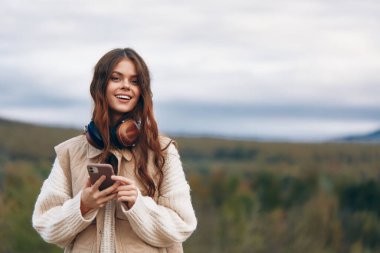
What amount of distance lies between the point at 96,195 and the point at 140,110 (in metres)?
0.43

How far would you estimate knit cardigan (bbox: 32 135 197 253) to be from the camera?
4.11 metres

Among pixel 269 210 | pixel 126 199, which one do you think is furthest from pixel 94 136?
pixel 269 210

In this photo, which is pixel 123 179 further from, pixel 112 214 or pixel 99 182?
pixel 112 214

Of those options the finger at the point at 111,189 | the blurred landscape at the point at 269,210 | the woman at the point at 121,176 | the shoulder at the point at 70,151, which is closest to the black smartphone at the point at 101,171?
the finger at the point at 111,189

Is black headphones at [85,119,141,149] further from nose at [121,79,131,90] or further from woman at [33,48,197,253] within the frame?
nose at [121,79,131,90]

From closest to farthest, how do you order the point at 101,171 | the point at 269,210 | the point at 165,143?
the point at 101,171 → the point at 165,143 → the point at 269,210

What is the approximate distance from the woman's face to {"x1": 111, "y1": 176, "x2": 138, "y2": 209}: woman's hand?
34 cm

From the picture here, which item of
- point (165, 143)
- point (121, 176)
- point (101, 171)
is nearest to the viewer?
point (101, 171)

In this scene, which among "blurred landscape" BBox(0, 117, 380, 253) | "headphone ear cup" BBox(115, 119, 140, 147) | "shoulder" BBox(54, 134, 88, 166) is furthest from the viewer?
"blurred landscape" BBox(0, 117, 380, 253)

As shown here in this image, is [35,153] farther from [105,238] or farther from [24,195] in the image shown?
[105,238]

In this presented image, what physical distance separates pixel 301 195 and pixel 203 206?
193 inches

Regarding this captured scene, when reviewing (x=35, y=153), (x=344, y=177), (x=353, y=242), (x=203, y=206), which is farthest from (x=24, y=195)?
(x=35, y=153)

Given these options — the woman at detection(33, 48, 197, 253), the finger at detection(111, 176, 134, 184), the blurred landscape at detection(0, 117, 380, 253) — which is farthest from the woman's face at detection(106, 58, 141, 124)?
the blurred landscape at detection(0, 117, 380, 253)

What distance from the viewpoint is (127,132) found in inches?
161
